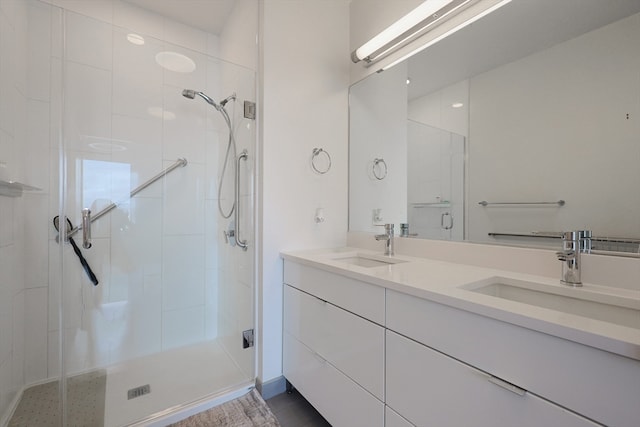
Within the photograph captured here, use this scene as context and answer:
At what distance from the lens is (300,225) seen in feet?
5.32

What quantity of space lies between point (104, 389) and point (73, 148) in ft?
4.53

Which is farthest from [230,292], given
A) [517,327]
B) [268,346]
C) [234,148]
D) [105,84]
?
[517,327]

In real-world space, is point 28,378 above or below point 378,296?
below

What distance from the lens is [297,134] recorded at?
1.61 metres

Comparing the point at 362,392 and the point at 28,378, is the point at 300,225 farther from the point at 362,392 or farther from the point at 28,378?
the point at 28,378

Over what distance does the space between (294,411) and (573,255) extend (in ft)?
4.59

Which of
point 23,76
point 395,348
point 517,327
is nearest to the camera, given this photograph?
point 517,327

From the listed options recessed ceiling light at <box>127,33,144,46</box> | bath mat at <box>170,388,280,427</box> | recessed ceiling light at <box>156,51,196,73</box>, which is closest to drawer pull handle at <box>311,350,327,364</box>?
bath mat at <box>170,388,280,427</box>

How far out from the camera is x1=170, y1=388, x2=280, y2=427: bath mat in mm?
1280

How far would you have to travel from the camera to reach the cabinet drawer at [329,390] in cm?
100

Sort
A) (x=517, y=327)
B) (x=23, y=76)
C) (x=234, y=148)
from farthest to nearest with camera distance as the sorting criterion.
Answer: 1. (x=234, y=148)
2. (x=23, y=76)
3. (x=517, y=327)

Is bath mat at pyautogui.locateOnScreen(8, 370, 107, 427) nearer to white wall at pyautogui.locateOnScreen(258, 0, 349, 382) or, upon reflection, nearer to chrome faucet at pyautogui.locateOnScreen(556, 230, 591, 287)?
white wall at pyautogui.locateOnScreen(258, 0, 349, 382)

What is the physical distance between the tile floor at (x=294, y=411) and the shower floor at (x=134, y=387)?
0.23 m

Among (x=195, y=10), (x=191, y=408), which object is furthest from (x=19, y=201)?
(x=195, y=10)
